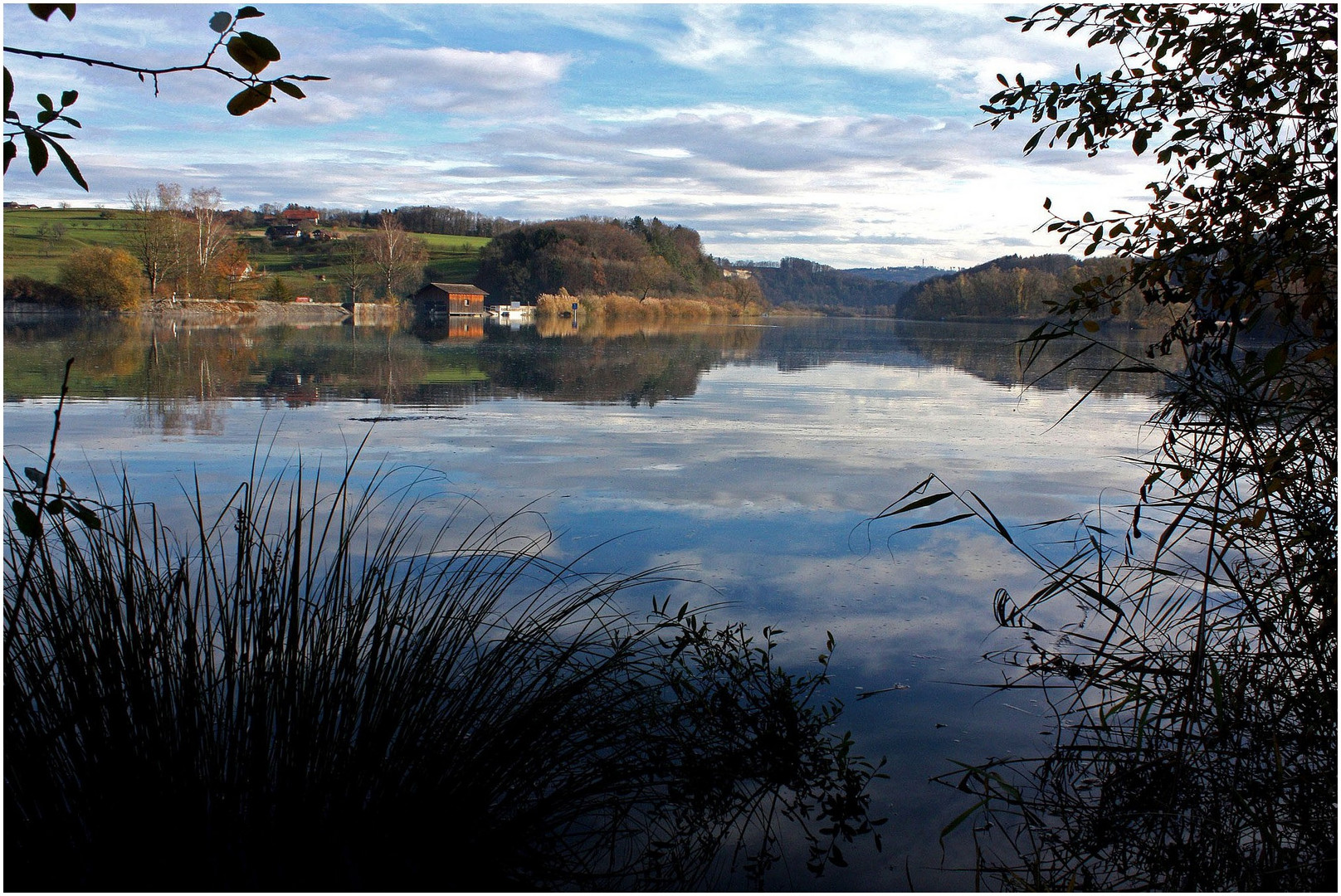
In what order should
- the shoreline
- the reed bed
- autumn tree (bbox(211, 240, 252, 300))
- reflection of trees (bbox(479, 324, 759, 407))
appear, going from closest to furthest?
reflection of trees (bbox(479, 324, 759, 407)) → the shoreline → autumn tree (bbox(211, 240, 252, 300)) → the reed bed

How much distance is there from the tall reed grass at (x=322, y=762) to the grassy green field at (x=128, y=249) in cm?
4622

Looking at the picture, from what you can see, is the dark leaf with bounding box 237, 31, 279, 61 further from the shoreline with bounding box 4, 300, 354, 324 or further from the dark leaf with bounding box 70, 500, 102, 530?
the shoreline with bounding box 4, 300, 354, 324

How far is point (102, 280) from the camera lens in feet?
133

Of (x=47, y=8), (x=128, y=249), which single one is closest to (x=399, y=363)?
(x=47, y=8)

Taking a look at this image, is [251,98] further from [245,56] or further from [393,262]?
[393,262]

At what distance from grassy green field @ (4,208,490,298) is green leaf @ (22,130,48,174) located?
153 feet

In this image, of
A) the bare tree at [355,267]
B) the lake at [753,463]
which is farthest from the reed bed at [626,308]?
the lake at [753,463]

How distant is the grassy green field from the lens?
53.0 m

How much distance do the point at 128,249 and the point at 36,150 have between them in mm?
56061

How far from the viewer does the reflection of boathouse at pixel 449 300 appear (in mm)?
67188

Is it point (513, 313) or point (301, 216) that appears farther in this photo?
point (301, 216)

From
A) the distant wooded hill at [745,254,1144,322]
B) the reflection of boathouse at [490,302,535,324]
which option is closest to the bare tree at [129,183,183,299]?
the reflection of boathouse at [490,302,535,324]

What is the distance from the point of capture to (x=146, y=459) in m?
8.19

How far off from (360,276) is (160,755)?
71132 millimetres
